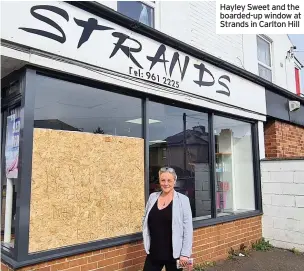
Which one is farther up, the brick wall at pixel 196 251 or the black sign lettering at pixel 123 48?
the black sign lettering at pixel 123 48


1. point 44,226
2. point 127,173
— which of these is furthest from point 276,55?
point 44,226

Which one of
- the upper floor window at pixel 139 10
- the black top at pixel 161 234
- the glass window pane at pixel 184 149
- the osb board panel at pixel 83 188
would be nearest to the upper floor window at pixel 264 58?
the glass window pane at pixel 184 149

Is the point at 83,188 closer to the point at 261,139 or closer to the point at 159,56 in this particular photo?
the point at 159,56

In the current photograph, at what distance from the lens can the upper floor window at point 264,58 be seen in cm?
860

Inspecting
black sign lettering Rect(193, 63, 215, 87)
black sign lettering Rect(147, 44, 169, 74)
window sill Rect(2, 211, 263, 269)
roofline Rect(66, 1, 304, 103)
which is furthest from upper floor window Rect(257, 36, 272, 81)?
window sill Rect(2, 211, 263, 269)

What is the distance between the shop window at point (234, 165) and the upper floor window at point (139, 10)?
2.27 m

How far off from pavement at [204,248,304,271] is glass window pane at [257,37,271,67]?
196 inches

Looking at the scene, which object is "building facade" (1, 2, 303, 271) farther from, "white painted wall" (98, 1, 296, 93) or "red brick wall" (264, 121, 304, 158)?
"red brick wall" (264, 121, 304, 158)

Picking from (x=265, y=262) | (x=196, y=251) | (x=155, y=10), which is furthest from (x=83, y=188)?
(x=265, y=262)

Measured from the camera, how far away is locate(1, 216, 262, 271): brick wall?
12.2 ft

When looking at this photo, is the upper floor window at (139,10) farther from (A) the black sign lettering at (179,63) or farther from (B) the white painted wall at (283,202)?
(B) the white painted wall at (283,202)

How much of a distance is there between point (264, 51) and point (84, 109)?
256 inches

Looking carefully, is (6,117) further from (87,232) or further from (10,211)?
(87,232)

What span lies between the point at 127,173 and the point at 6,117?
1.75 m
